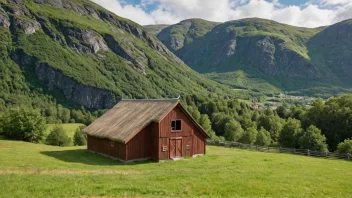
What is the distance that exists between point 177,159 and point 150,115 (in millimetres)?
6912

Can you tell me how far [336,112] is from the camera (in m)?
76.7

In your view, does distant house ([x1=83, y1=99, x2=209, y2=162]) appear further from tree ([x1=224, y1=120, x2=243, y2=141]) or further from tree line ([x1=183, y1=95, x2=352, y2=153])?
tree ([x1=224, y1=120, x2=243, y2=141])

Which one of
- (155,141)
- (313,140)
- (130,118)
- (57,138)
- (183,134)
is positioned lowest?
(57,138)

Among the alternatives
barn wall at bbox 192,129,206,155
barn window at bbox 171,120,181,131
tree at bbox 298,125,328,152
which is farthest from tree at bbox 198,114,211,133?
barn window at bbox 171,120,181,131

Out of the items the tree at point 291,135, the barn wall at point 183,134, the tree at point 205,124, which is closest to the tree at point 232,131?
the tree at point 205,124

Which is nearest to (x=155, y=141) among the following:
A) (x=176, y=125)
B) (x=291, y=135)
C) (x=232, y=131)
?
(x=176, y=125)

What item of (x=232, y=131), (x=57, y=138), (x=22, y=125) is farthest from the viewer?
(x=232, y=131)

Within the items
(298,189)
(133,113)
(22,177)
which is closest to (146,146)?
(133,113)

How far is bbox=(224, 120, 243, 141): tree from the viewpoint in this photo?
92.2 m

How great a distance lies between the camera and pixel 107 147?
43.3m

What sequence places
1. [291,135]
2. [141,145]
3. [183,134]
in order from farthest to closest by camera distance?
[291,135] → [183,134] → [141,145]

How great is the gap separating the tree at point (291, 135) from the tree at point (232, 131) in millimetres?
15245

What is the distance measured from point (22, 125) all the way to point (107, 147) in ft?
81.1

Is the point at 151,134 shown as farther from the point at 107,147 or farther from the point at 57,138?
the point at 57,138
